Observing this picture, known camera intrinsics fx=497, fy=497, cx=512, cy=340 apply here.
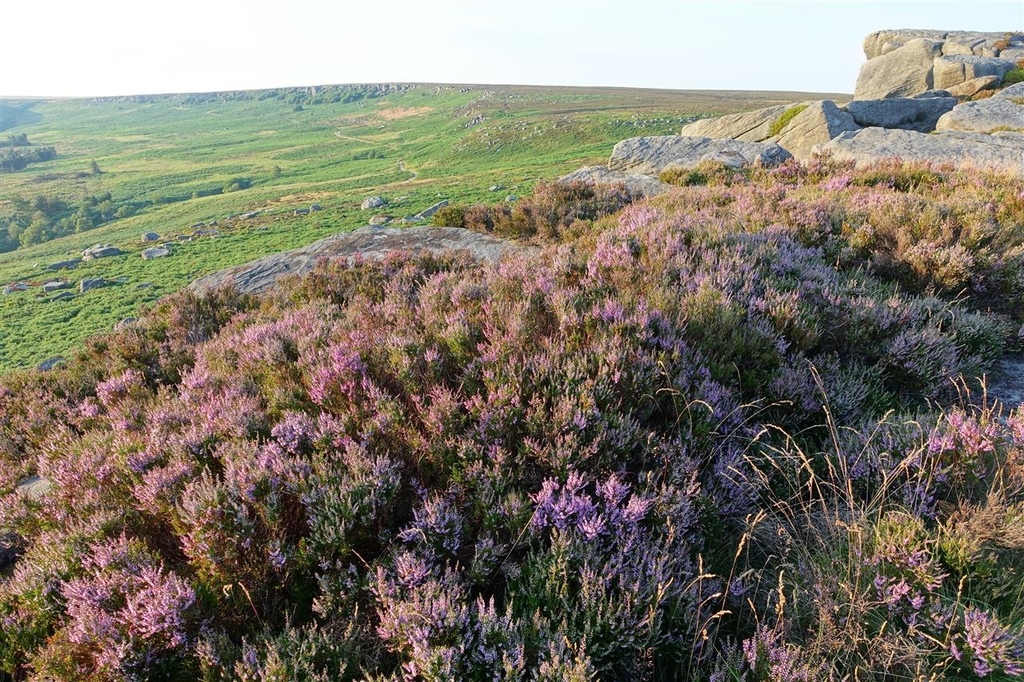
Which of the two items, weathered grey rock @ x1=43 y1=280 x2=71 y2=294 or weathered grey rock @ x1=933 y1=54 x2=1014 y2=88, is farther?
weathered grey rock @ x1=43 y1=280 x2=71 y2=294

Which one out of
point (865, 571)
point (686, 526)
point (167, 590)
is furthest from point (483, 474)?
point (865, 571)

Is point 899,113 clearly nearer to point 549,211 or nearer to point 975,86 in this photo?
point 975,86

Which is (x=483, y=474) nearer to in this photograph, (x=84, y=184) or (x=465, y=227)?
(x=465, y=227)

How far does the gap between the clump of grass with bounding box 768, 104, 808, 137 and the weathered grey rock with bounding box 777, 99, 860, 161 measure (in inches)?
51.0

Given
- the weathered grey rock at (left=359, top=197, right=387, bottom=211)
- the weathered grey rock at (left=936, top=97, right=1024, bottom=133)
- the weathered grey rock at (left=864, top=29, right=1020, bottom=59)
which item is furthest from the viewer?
the weathered grey rock at (left=359, top=197, right=387, bottom=211)

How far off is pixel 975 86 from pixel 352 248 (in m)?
39.2

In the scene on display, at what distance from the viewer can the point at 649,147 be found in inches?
827

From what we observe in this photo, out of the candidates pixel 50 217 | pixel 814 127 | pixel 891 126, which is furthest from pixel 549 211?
pixel 50 217

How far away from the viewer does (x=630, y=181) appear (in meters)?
15.7

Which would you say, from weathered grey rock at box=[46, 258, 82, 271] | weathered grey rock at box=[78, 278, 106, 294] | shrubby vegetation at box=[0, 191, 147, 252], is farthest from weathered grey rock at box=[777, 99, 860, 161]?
shrubby vegetation at box=[0, 191, 147, 252]

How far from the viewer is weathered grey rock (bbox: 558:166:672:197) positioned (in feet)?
47.2

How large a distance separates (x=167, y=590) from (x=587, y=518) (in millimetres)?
2194

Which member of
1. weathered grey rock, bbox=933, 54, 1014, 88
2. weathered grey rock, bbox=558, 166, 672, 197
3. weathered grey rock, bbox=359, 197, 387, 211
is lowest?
weathered grey rock, bbox=558, 166, 672, 197

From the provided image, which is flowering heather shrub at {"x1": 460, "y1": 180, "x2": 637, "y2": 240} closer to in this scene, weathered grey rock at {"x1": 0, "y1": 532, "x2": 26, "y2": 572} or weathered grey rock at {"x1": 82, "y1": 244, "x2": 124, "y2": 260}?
weathered grey rock at {"x1": 0, "y1": 532, "x2": 26, "y2": 572}
